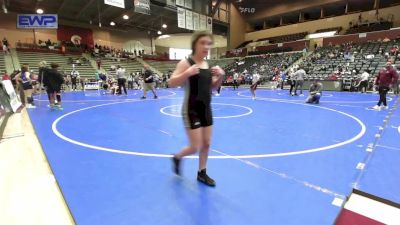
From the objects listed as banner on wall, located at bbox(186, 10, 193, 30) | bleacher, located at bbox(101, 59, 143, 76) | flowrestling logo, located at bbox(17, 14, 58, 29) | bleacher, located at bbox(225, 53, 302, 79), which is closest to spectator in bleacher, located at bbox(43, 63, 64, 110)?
flowrestling logo, located at bbox(17, 14, 58, 29)

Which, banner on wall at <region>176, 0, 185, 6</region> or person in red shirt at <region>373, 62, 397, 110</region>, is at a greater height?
banner on wall at <region>176, 0, 185, 6</region>

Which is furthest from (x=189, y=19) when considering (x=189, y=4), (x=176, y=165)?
(x=176, y=165)

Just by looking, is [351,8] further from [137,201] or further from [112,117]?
[137,201]

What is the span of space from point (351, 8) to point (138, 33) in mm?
27628

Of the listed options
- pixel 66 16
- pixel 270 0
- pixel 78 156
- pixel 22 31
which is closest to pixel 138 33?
pixel 66 16

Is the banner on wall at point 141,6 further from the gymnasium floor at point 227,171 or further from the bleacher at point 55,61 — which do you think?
the gymnasium floor at point 227,171

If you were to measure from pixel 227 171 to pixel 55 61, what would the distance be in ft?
91.1

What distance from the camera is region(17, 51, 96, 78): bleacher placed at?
2500 centimetres

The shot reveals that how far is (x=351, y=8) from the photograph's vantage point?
31625mm

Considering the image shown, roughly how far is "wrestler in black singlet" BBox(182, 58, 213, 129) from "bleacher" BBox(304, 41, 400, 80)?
61.8 ft

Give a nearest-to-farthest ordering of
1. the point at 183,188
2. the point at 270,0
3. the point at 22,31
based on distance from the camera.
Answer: the point at 183,188 < the point at 22,31 < the point at 270,0

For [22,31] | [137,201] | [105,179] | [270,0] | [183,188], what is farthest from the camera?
[270,0]

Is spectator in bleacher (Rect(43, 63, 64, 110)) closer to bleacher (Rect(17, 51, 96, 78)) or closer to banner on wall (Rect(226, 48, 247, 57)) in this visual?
bleacher (Rect(17, 51, 96, 78))

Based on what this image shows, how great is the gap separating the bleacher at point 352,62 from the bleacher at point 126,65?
1850 cm
